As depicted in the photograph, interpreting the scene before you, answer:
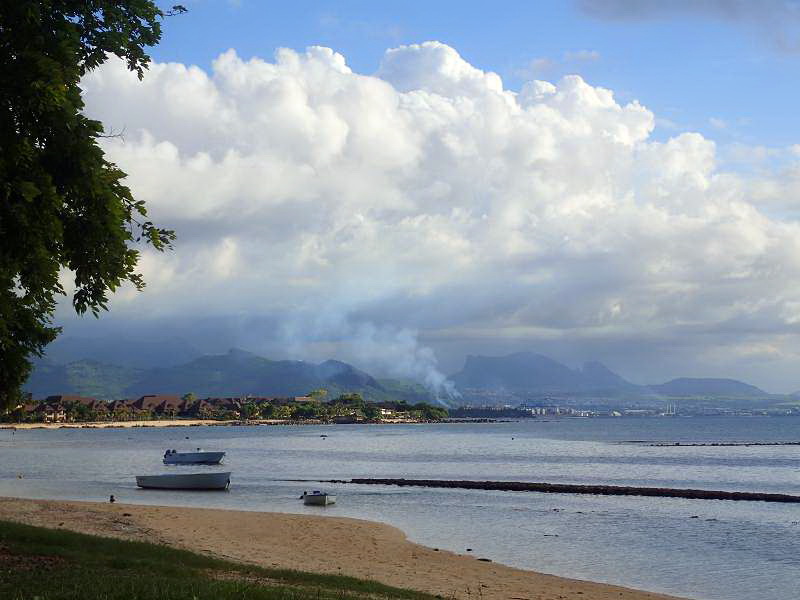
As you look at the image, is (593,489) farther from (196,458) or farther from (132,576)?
(132,576)

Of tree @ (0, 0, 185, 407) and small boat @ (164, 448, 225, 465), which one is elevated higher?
tree @ (0, 0, 185, 407)

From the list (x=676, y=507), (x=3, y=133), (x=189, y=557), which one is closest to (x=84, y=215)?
(x=3, y=133)

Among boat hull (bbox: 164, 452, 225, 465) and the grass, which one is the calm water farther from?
the grass

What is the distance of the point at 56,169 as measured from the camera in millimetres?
17359

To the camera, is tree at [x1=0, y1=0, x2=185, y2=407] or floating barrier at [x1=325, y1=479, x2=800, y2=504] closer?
tree at [x1=0, y1=0, x2=185, y2=407]

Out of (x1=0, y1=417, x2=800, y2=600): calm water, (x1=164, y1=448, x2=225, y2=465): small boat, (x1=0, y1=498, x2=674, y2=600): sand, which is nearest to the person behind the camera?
(x1=0, y1=498, x2=674, y2=600): sand

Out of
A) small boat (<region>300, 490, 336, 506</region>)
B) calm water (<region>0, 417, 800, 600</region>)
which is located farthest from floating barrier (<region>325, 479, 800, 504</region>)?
small boat (<region>300, 490, 336, 506</region>)

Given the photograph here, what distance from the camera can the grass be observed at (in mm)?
17188

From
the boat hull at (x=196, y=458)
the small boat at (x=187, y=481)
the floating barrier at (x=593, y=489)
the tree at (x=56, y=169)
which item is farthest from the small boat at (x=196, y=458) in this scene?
the tree at (x=56, y=169)

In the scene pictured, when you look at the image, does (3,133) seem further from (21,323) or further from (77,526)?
(77,526)

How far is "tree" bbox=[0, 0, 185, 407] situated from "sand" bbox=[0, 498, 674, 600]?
692 inches

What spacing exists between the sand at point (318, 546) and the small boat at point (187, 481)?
2083 centimetres

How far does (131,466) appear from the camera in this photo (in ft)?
383

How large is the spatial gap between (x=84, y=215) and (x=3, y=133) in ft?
8.13
